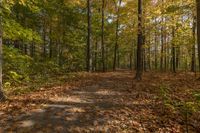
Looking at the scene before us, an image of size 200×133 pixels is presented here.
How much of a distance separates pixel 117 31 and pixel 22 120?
81.8ft

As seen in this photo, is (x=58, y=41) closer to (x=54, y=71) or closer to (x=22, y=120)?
(x=54, y=71)

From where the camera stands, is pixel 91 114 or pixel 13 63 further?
pixel 13 63

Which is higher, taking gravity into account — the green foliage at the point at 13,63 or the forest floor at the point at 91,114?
the green foliage at the point at 13,63

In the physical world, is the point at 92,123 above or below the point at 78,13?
below

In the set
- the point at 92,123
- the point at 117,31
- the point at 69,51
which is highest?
the point at 117,31

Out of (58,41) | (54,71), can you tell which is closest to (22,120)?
(54,71)

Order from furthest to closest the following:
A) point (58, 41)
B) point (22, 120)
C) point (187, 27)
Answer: point (58, 41) → point (187, 27) → point (22, 120)

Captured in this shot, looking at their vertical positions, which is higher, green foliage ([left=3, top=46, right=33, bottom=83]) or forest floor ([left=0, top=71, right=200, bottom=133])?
green foliage ([left=3, top=46, right=33, bottom=83])

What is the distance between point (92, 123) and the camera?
658cm

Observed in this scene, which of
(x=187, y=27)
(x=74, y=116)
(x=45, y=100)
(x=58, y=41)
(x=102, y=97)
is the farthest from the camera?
(x=58, y=41)

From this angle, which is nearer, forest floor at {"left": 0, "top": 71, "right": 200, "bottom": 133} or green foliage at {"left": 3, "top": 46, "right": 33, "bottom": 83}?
forest floor at {"left": 0, "top": 71, "right": 200, "bottom": 133}

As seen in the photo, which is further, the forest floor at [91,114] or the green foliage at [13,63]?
the green foliage at [13,63]

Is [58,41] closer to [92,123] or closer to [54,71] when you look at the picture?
[54,71]

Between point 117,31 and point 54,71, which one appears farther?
point 117,31
